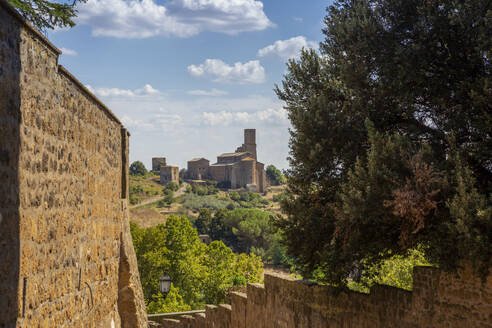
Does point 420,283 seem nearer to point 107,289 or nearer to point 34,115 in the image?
point 107,289

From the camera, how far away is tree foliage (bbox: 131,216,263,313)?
28891mm

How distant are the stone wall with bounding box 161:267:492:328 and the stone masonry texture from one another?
3500 millimetres

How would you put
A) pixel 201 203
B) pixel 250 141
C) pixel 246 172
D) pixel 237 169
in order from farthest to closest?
pixel 250 141 < pixel 237 169 < pixel 246 172 < pixel 201 203

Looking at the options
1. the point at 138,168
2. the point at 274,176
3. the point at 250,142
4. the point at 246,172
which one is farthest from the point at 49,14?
the point at 274,176

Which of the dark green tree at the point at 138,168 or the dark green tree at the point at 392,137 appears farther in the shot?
the dark green tree at the point at 138,168

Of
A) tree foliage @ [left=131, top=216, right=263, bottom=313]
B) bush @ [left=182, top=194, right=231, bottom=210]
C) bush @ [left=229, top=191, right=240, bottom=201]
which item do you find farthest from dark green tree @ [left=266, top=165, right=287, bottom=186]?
tree foliage @ [left=131, top=216, right=263, bottom=313]

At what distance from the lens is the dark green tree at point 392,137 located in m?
5.75

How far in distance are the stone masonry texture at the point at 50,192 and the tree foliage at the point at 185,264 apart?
21.3 m

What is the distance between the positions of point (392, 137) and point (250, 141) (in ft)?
425

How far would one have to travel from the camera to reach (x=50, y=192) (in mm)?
4684

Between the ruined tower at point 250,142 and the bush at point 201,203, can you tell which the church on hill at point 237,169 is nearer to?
the ruined tower at point 250,142

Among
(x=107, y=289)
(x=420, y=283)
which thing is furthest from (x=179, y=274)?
(x=420, y=283)

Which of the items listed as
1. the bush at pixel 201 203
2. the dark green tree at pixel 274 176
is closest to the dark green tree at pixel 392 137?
the bush at pixel 201 203

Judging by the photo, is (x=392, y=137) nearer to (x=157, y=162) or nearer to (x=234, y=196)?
(x=234, y=196)
